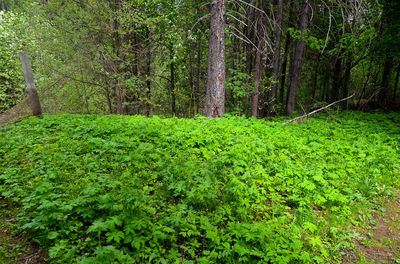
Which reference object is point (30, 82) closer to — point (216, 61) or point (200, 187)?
point (216, 61)

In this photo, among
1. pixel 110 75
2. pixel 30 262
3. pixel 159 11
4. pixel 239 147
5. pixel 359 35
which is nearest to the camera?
pixel 30 262

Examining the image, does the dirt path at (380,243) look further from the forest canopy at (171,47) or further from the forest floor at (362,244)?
the forest canopy at (171,47)

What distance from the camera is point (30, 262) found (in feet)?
8.46

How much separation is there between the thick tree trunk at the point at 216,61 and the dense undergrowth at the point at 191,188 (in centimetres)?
139

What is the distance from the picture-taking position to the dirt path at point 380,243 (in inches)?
129

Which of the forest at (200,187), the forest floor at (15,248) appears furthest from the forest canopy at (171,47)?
the forest floor at (15,248)

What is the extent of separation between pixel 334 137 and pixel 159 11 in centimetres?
904

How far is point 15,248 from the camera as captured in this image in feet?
9.06

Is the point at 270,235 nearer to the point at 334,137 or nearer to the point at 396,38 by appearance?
the point at 334,137

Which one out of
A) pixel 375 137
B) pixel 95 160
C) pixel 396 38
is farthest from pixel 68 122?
pixel 396 38

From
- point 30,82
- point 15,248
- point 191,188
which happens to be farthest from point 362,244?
point 30,82

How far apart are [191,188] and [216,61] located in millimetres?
5778

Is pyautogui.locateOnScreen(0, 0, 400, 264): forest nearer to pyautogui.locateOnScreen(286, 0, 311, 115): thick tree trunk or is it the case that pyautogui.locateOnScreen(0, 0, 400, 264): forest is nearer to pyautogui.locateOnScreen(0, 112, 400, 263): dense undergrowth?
pyautogui.locateOnScreen(0, 112, 400, 263): dense undergrowth

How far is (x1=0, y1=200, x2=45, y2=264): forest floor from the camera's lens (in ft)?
8.57
